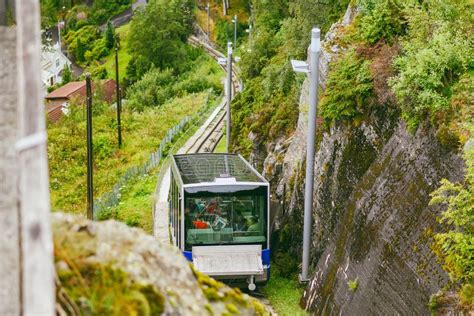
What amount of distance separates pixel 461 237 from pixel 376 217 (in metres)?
3.73

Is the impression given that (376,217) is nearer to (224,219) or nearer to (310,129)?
(310,129)

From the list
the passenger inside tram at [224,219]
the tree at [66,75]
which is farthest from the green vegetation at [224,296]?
the tree at [66,75]

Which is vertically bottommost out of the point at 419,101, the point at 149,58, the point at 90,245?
the point at 149,58

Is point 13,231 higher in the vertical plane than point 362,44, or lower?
higher

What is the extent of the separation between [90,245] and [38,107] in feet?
3.79

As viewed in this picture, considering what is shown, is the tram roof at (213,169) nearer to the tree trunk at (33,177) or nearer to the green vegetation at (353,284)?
the green vegetation at (353,284)

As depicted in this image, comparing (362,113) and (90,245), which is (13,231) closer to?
(90,245)

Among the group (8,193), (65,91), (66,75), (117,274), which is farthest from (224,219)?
(66,75)

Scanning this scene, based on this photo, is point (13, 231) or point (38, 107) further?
point (13, 231)

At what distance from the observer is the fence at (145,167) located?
2939cm

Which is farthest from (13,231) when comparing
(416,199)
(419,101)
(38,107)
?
(419,101)

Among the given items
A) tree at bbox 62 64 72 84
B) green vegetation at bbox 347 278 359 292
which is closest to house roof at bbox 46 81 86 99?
tree at bbox 62 64 72 84

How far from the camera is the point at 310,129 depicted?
688 inches

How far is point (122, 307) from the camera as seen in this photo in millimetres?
4094
